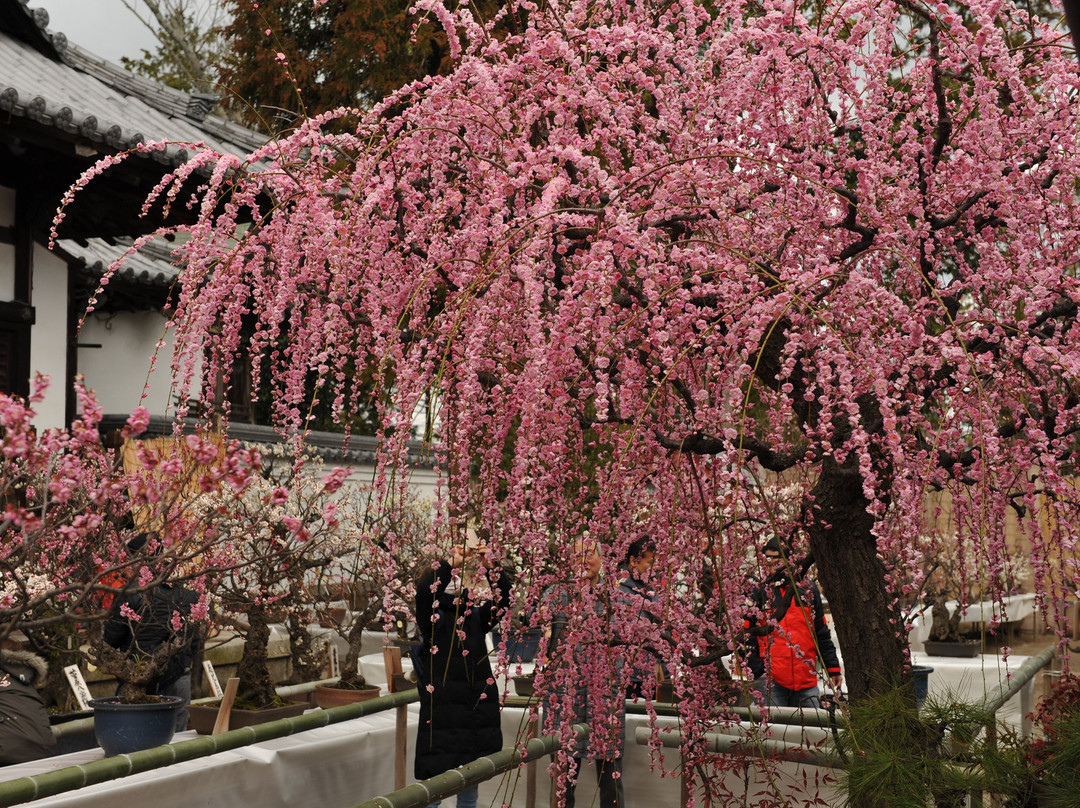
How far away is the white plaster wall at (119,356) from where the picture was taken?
32.8 ft

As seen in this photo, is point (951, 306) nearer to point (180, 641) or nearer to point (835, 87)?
point (835, 87)

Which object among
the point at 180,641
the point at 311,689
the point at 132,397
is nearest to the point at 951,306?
the point at 180,641

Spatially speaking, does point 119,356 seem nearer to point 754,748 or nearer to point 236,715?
point 236,715

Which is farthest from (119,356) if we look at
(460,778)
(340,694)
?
(460,778)

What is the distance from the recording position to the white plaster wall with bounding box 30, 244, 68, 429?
732cm

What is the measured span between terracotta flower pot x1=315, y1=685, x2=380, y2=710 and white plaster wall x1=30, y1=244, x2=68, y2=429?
2.77 meters

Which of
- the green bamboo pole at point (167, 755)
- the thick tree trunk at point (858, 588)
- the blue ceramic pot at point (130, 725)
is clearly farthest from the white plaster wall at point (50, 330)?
the thick tree trunk at point (858, 588)

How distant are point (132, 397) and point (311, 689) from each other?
16.4ft

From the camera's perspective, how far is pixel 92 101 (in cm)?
791

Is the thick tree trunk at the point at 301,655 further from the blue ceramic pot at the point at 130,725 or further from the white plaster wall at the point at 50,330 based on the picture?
the blue ceramic pot at the point at 130,725

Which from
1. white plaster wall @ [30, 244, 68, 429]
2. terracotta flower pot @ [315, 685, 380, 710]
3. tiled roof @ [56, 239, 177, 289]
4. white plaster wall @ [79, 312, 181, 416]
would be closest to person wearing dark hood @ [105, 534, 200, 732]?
terracotta flower pot @ [315, 685, 380, 710]

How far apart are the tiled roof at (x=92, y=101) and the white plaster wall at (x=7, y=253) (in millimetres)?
765

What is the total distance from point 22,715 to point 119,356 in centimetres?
630

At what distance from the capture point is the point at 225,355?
3566 millimetres
